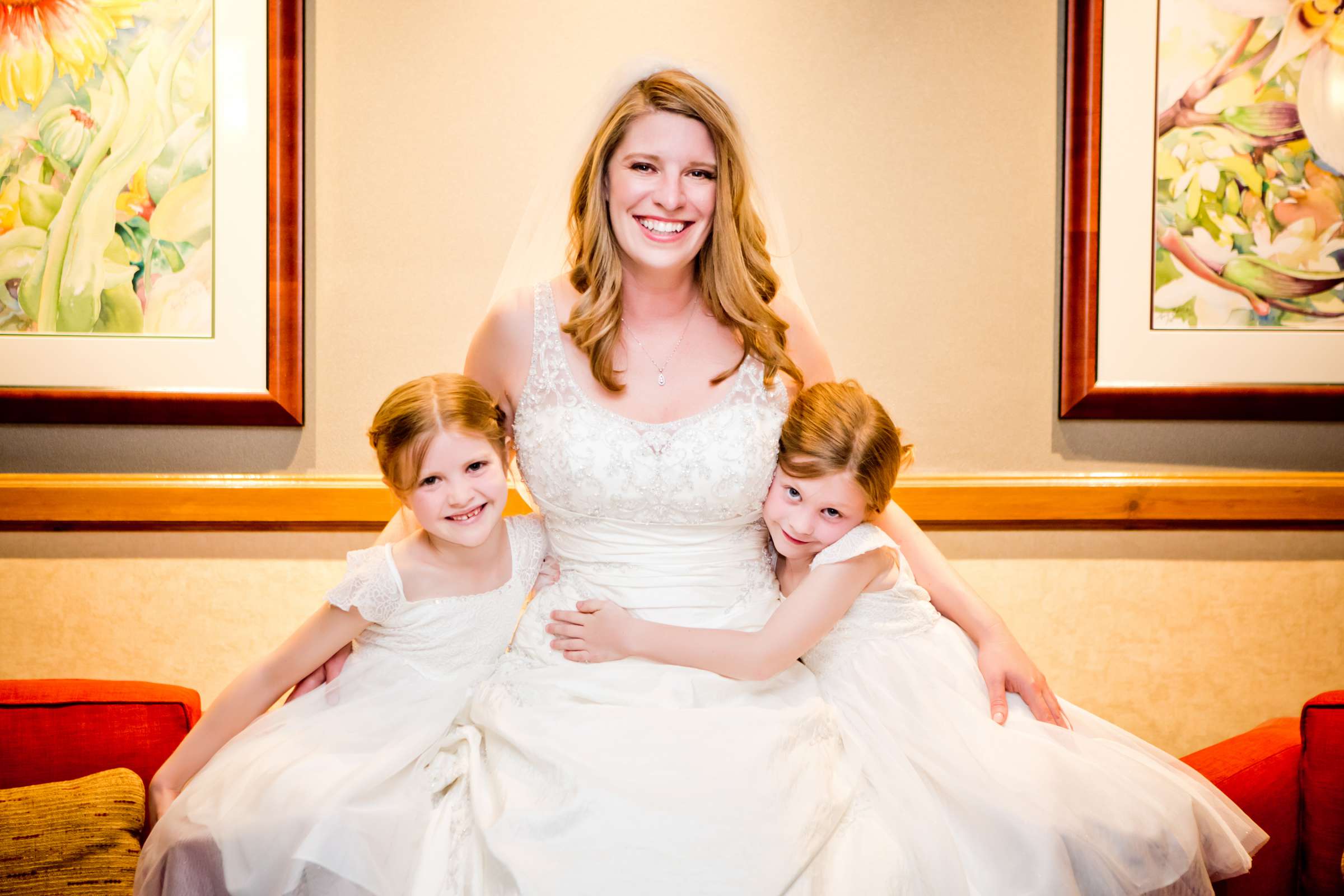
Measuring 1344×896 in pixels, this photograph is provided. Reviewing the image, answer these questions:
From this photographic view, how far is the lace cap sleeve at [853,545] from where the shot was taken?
1.79m

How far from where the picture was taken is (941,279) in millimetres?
2654

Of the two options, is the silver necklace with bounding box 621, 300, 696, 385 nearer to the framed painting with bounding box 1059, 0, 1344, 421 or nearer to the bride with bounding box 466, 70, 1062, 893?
the bride with bounding box 466, 70, 1062, 893

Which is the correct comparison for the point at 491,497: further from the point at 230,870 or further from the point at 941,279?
the point at 941,279

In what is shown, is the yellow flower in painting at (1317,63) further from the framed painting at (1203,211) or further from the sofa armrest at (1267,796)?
the sofa armrest at (1267,796)

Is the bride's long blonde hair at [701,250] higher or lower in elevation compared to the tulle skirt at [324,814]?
higher

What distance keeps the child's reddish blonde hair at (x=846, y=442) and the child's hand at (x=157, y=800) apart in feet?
4.18

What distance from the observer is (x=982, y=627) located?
195 centimetres

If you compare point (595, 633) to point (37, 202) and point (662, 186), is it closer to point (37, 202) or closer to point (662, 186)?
point (662, 186)

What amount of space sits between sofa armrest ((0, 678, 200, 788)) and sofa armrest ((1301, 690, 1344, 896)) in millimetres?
2251

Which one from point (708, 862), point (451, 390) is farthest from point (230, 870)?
point (451, 390)

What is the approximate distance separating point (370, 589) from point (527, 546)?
0.35 metres

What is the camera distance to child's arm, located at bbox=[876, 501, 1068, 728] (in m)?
1.83

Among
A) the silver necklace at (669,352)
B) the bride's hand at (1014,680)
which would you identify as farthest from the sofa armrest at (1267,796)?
the silver necklace at (669,352)

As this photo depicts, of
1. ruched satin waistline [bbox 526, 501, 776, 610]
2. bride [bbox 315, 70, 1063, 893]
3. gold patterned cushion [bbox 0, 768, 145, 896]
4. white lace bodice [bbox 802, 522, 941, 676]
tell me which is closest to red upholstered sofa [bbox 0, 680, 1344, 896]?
gold patterned cushion [bbox 0, 768, 145, 896]
